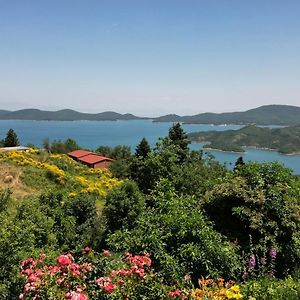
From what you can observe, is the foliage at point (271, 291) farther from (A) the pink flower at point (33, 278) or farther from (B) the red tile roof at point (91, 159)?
(B) the red tile roof at point (91, 159)

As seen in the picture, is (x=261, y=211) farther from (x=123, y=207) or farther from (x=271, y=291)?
(x=123, y=207)

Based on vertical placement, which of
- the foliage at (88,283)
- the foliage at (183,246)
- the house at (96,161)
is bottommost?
the house at (96,161)

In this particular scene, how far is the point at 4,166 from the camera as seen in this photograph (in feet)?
61.5

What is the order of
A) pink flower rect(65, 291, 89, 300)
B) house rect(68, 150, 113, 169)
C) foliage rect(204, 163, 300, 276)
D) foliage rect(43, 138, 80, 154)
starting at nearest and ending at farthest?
pink flower rect(65, 291, 89, 300)
foliage rect(204, 163, 300, 276)
house rect(68, 150, 113, 169)
foliage rect(43, 138, 80, 154)

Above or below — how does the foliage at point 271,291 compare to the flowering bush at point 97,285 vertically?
below

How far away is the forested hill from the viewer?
15338 cm

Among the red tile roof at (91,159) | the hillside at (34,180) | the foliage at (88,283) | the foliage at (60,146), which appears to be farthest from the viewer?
the foliage at (60,146)

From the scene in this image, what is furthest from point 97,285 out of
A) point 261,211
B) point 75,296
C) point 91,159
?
point 91,159

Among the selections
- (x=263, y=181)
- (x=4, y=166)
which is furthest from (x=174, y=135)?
(x=263, y=181)

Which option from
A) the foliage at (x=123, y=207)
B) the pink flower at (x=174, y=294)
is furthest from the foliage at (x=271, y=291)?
the foliage at (x=123, y=207)

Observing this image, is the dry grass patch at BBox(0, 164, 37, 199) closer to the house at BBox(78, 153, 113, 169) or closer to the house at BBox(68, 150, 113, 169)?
the house at BBox(68, 150, 113, 169)

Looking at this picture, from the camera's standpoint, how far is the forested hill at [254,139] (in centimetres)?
15338

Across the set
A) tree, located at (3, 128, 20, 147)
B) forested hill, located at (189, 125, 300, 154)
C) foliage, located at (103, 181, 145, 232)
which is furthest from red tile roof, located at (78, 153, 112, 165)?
forested hill, located at (189, 125, 300, 154)

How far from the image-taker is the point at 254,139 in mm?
170375
